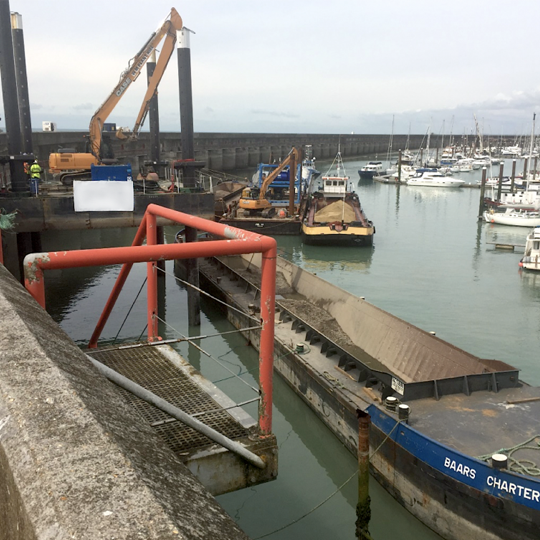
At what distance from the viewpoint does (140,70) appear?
24797 mm

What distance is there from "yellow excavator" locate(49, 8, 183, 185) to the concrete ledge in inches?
826

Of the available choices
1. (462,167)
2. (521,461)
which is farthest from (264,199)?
(462,167)

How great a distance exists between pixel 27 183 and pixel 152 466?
59.5 feet

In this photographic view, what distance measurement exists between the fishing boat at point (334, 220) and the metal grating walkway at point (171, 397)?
25915mm

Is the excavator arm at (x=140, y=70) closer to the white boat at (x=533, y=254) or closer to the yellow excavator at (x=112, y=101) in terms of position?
the yellow excavator at (x=112, y=101)

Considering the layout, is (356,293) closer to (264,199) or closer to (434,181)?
(264,199)

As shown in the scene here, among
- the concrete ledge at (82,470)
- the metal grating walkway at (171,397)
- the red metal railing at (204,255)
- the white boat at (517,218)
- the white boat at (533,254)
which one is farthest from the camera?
the white boat at (517,218)

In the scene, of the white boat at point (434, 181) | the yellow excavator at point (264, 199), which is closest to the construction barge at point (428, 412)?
the yellow excavator at point (264, 199)

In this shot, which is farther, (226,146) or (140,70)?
(226,146)

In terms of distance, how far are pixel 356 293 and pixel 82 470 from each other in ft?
77.2

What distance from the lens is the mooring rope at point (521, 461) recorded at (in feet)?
27.8

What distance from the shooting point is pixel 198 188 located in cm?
1950

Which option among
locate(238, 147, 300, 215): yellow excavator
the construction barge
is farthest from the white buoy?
locate(238, 147, 300, 215): yellow excavator

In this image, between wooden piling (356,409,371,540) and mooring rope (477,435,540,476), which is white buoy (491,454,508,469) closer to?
mooring rope (477,435,540,476)
